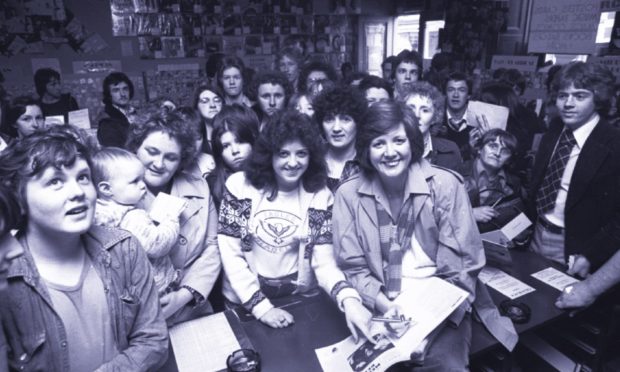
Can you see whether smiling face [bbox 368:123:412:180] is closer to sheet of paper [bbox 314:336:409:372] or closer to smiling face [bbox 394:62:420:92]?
sheet of paper [bbox 314:336:409:372]

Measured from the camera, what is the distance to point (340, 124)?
224 cm

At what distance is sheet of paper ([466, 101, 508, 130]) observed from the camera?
287cm

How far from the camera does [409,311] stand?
1.49 metres

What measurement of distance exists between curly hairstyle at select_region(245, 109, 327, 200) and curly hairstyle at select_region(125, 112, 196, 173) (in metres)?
0.29

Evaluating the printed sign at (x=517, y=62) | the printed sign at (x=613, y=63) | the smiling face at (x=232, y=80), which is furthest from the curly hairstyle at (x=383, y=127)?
the printed sign at (x=517, y=62)

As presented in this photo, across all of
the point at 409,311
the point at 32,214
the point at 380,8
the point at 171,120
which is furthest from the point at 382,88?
the point at 380,8

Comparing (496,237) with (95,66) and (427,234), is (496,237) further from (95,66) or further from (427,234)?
(95,66)

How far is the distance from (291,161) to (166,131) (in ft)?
1.85

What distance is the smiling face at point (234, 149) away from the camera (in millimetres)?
2170

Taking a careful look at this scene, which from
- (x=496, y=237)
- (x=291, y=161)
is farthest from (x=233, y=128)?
(x=496, y=237)

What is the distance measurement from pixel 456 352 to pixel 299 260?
2.32 feet

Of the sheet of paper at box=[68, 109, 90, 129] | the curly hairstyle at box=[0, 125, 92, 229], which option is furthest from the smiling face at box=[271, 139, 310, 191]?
the sheet of paper at box=[68, 109, 90, 129]

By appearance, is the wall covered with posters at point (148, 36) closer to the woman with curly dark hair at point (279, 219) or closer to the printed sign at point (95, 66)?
the printed sign at point (95, 66)

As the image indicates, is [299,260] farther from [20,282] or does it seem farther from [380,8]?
[380,8]
